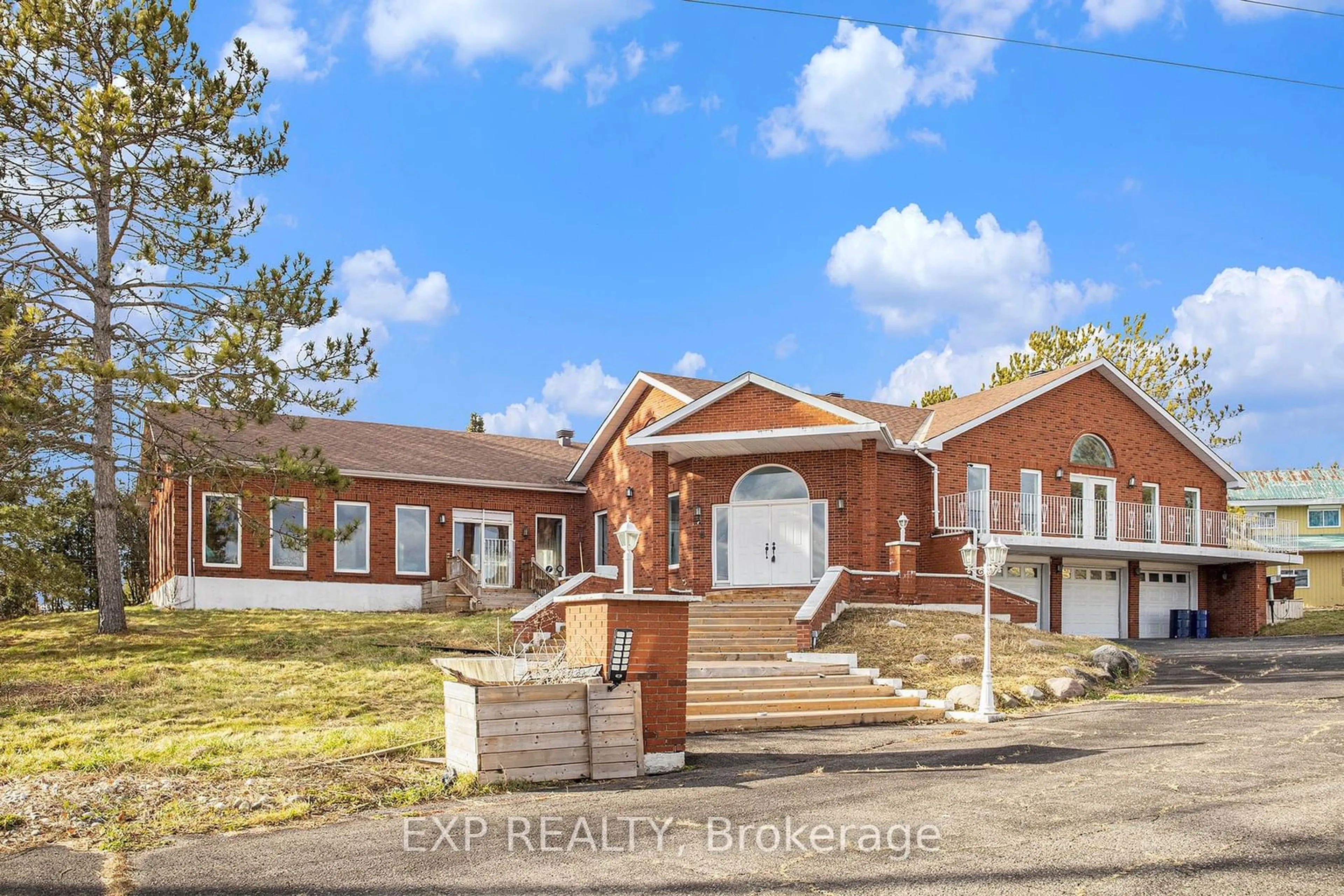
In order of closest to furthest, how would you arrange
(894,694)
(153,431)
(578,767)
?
(578,767) → (894,694) → (153,431)

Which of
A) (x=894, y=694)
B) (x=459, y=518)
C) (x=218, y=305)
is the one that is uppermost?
(x=218, y=305)

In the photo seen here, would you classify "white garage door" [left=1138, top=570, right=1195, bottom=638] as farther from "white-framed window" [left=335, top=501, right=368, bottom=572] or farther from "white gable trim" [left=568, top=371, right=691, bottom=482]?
"white-framed window" [left=335, top=501, right=368, bottom=572]

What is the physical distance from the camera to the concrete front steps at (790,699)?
14.0 metres

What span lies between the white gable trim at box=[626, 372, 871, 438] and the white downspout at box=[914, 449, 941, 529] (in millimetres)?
1711

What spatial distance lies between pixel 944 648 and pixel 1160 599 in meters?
13.5

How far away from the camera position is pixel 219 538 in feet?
83.0

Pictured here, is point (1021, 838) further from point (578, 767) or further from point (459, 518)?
point (459, 518)

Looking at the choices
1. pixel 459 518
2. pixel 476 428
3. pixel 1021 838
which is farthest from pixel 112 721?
pixel 476 428

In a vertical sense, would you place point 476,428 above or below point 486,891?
above

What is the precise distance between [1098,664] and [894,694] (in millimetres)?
4239

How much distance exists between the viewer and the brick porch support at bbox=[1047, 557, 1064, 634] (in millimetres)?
26719

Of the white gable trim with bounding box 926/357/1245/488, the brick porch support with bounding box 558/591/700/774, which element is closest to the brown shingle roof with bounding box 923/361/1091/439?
the white gable trim with bounding box 926/357/1245/488

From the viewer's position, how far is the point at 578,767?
9875 millimetres

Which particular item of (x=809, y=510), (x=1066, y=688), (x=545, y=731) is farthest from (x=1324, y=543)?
(x=545, y=731)
